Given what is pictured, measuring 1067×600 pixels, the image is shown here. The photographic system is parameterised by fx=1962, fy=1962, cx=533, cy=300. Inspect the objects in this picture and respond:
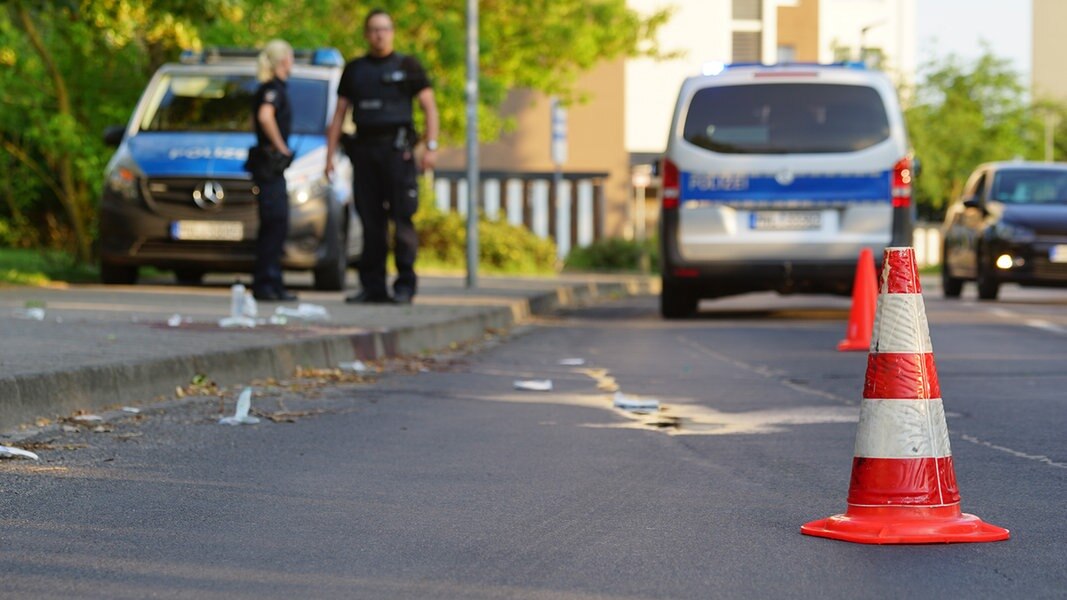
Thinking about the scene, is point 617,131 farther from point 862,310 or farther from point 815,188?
point 862,310

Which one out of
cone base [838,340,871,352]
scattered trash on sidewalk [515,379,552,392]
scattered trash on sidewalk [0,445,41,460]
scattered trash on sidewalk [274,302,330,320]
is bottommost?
cone base [838,340,871,352]

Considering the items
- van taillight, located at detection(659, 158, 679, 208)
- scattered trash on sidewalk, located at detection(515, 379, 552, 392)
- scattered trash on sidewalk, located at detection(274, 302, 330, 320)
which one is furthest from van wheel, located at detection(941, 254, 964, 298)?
scattered trash on sidewalk, located at detection(515, 379, 552, 392)

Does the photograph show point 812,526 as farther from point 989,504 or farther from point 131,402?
point 131,402

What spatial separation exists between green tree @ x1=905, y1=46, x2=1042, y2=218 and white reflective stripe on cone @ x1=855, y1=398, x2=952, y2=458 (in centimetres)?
5862

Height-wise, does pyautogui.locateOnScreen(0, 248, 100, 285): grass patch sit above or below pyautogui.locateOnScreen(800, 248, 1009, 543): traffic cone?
below

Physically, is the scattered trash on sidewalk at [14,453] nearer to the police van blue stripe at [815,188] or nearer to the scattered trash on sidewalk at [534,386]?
the scattered trash on sidewalk at [534,386]

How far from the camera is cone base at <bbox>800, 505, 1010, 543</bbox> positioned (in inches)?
211

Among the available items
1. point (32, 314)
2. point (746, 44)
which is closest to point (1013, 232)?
point (32, 314)

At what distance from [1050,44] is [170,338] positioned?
8916 centimetres

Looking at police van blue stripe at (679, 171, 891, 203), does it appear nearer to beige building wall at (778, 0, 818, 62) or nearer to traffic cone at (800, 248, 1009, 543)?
traffic cone at (800, 248, 1009, 543)

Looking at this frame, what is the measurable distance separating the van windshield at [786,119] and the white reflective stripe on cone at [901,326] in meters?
10.4

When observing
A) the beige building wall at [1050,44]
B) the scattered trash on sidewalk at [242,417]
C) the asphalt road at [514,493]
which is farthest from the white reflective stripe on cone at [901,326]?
the beige building wall at [1050,44]

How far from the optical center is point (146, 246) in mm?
17172

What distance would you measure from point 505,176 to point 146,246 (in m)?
30.2
